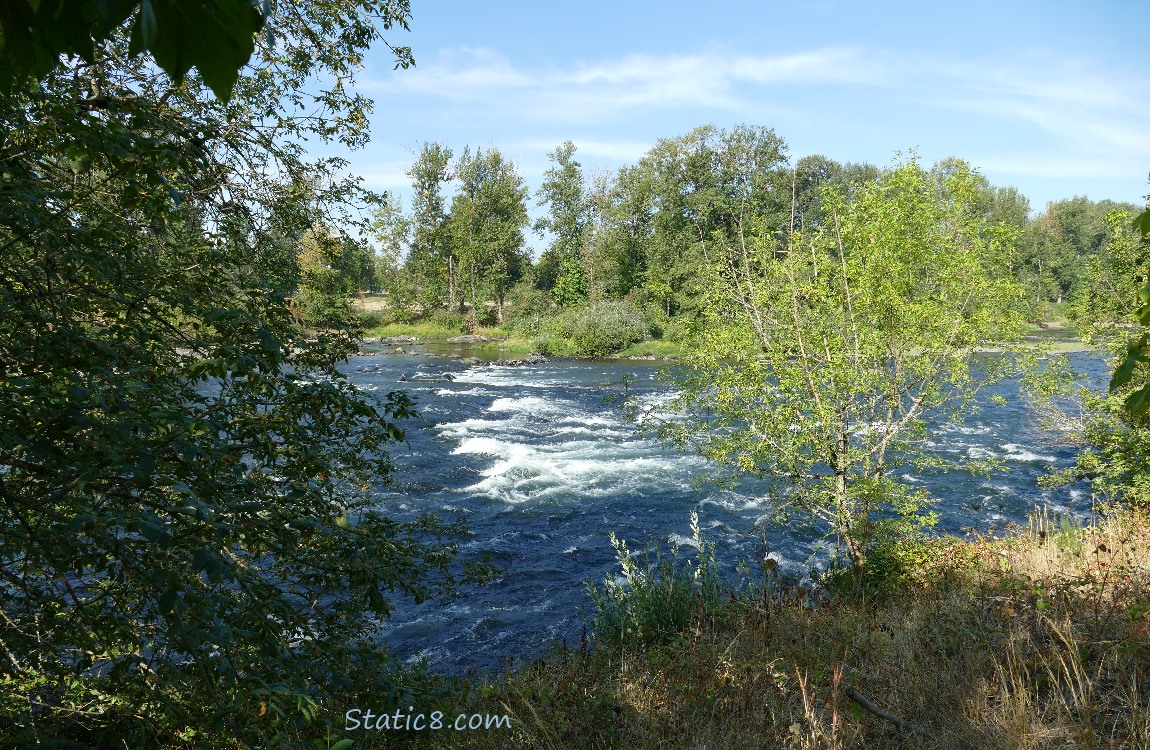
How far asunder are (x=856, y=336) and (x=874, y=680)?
6.00 meters

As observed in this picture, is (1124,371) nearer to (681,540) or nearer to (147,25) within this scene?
(147,25)

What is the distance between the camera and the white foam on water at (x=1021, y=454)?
57.6 feet

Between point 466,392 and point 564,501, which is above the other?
point 466,392

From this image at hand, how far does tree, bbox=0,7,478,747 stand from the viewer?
114 inches

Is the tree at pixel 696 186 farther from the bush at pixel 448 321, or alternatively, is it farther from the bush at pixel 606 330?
the bush at pixel 448 321

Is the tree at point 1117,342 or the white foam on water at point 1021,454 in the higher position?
the tree at point 1117,342

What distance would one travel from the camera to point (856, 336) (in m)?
9.73

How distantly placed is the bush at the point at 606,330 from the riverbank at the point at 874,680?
→ 36.0 metres

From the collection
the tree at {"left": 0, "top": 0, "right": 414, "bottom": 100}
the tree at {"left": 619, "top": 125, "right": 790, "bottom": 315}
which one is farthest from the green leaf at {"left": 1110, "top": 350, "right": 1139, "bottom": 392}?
the tree at {"left": 619, "top": 125, "right": 790, "bottom": 315}

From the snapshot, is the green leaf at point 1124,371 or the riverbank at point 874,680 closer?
the green leaf at point 1124,371

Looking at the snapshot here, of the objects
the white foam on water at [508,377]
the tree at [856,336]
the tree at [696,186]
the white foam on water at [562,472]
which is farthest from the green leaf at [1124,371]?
the tree at [696,186]

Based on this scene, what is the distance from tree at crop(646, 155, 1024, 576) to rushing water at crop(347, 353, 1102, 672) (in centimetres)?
146

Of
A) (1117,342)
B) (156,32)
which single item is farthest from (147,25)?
(1117,342)

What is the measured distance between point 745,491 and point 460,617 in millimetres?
7766
